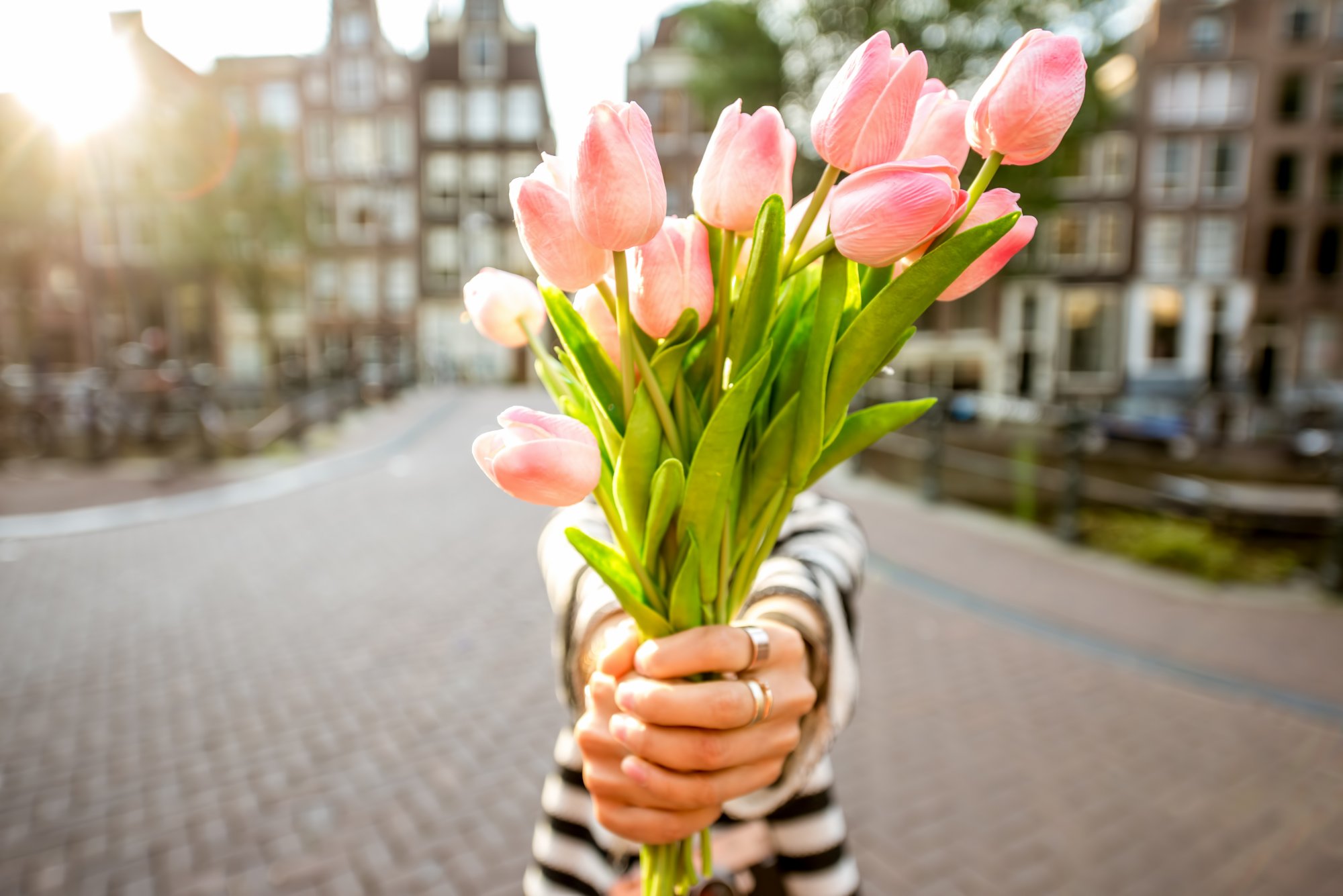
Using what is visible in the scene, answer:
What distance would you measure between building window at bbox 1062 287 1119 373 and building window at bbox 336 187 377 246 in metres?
23.7

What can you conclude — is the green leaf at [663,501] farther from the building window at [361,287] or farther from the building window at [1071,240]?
the building window at [361,287]

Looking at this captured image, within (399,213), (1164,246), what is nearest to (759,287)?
(1164,246)

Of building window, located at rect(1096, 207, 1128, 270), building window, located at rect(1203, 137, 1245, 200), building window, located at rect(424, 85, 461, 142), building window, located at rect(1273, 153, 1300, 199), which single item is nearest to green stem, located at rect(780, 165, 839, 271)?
building window, located at rect(1096, 207, 1128, 270)

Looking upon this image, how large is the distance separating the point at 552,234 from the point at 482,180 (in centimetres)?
2909

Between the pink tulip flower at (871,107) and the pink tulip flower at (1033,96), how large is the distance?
56 millimetres

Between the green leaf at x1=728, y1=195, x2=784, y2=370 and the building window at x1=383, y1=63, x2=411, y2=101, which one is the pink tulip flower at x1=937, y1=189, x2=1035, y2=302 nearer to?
the green leaf at x1=728, y1=195, x2=784, y2=370

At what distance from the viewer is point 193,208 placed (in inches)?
603

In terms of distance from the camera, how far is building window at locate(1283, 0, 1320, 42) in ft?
73.6

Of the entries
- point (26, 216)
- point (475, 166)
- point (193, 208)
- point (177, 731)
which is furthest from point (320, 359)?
point (177, 731)

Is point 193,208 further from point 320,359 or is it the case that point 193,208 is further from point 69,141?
point 320,359

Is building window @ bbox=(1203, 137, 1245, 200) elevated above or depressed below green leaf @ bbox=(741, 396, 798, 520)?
above

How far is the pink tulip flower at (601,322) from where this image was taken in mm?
774

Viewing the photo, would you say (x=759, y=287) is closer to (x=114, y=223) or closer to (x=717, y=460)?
(x=717, y=460)

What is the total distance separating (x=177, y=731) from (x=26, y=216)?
18.9m
